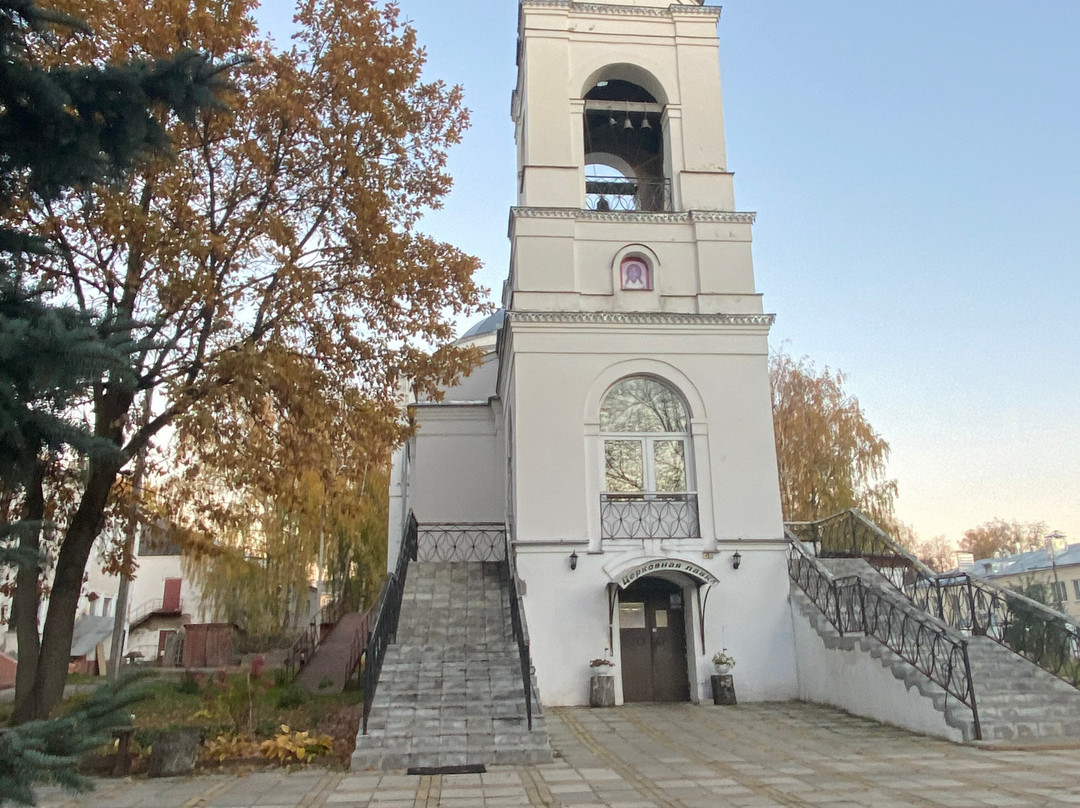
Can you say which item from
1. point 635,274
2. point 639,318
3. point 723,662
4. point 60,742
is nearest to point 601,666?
point 723,662

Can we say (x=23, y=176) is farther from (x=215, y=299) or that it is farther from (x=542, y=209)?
(x=542, y=209)

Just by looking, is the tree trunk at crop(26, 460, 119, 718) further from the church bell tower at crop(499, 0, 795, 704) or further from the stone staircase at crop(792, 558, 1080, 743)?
the stone staircase at crop(792, 558, 1080, 743)

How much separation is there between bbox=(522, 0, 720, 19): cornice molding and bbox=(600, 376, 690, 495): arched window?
796 centimetres

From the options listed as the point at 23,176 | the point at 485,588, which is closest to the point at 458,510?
the point at 485,588

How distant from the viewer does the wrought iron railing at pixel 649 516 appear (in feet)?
47.8

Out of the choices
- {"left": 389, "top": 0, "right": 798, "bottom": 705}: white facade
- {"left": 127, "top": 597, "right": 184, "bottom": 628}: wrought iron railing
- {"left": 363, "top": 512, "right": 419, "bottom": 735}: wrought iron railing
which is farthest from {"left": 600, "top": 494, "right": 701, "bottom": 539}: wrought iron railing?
{"left": 127, "top": 597, "right": 184, "bottom": 628}: wrought iron railing

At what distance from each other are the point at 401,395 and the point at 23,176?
7.55m

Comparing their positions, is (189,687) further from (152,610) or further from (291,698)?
(152,610)

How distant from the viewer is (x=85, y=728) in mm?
3066

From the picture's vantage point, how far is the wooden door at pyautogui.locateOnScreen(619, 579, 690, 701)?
47.1 ft

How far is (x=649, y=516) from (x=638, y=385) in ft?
7.99

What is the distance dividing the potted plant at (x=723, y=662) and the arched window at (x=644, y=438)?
9.12 feet

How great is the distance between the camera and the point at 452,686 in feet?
36.1

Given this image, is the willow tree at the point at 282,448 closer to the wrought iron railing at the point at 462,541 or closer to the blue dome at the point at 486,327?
the wrought iron railing at the point at 462,541
